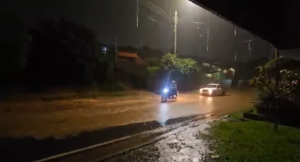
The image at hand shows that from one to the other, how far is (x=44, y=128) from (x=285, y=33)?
8828mm

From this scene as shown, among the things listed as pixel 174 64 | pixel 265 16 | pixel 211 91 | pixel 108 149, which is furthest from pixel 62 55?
pixel 265 16

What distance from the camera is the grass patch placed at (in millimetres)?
6602

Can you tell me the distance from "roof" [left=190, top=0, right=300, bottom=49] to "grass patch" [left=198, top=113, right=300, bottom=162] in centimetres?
272

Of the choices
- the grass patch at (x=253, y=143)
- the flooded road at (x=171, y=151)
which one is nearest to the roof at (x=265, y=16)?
the grass patch at (x=253, y=143)

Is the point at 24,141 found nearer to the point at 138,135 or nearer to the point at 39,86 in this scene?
the point at 138,135

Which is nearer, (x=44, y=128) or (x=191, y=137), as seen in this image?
(x=191, y=137)

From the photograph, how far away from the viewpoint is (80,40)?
27.1 metres

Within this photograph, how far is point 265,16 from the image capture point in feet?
26.0

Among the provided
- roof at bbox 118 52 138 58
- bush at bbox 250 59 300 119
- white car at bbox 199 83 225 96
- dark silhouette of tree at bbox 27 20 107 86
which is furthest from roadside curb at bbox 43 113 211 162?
roof at bbox 118 52 138 58

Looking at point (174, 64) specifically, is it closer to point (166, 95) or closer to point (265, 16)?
point (166, 95)

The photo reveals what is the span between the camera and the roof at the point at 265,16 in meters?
7.08

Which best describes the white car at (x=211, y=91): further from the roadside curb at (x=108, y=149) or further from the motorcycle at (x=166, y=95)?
the roadside curb at (x=108, y=149)

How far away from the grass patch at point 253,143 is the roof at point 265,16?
2723 mm

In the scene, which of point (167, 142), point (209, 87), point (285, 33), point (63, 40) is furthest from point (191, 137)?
point (209, 87)
